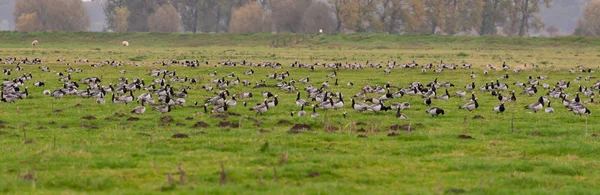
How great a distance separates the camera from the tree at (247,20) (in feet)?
437

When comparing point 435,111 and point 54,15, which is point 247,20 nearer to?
point 54,15

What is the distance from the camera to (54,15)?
5389 inches

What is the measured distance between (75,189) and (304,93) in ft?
73.7

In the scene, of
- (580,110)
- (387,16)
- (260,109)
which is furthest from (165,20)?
(580,110)

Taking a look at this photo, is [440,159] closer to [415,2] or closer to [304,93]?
[304,93]

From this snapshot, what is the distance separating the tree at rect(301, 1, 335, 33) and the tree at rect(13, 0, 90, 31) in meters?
40.3

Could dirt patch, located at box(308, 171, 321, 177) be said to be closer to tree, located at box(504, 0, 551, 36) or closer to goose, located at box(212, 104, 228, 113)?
goose, located at box(212, 104, 228, 113)

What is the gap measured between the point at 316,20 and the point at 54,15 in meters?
45.3

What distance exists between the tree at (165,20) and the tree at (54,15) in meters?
12.5

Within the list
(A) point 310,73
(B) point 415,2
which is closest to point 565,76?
(A) point 310,73

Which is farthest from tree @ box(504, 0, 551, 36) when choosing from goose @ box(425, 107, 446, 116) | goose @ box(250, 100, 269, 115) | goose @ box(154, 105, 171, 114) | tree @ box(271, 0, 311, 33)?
goose @ box(154, 105, 171, 114)

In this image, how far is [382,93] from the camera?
35.8 metres

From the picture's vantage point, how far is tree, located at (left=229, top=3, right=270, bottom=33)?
133 m

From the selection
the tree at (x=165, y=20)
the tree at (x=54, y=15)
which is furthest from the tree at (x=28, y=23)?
the tree at (x=165, y=20)
